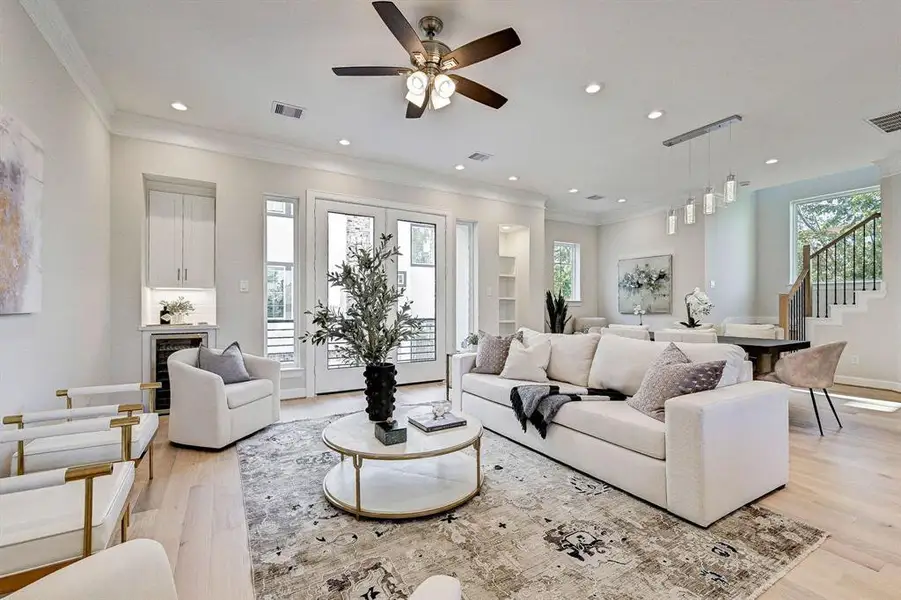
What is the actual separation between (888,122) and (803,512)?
4060 mm

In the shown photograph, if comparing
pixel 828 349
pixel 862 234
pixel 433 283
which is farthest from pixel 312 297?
pixel 862 234

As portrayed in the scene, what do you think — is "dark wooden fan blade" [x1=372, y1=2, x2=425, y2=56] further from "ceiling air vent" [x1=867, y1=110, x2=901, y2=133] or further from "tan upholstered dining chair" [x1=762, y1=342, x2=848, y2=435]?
"ceiling air vent" [x1=867, y1=110, x2=901, y2=133]

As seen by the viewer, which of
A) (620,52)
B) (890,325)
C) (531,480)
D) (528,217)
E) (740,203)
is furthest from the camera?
(740,203)

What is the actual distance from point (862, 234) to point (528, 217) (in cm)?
499

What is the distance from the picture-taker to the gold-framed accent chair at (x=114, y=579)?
69 cm

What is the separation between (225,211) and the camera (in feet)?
14.5

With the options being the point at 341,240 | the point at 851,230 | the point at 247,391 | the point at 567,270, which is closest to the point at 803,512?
the point at 247,391

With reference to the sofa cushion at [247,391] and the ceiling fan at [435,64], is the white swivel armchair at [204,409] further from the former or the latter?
the ceiling fan at [435,64]

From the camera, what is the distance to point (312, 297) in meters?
4.81

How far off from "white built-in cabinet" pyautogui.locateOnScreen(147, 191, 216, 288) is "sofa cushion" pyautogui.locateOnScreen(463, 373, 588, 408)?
299 cm

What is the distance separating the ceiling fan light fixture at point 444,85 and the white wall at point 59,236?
222 centimetres

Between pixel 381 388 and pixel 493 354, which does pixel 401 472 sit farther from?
pixel 493 354

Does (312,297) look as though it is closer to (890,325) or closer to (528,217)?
(528,217)

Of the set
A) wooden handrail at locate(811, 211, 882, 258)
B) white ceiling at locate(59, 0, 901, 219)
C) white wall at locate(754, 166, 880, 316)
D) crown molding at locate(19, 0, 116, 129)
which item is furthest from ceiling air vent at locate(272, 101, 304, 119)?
white wall at locate(754, 166, 880, 316)
